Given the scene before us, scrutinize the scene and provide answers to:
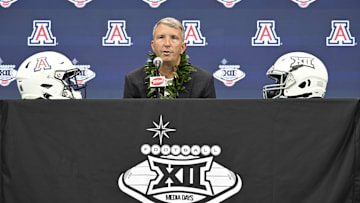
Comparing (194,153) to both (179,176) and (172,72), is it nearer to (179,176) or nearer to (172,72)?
(179,176)

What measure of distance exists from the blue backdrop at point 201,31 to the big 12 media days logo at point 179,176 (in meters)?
2.08

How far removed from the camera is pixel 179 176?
1.90 meters

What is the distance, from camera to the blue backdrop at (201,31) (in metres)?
3.88

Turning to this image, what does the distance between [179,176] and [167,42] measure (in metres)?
0.98

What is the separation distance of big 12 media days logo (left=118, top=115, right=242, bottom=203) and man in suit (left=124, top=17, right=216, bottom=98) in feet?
2.16

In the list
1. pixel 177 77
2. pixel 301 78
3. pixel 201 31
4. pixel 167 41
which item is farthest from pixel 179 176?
pixel 201 31

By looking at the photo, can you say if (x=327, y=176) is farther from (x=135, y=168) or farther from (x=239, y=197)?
(x=135, y=168)

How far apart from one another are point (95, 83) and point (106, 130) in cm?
207

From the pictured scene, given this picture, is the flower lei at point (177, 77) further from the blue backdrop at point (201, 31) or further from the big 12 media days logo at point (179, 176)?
the blue backdrop at point (201, 31)

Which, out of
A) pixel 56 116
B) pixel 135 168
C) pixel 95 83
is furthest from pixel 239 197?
pixel 95 83

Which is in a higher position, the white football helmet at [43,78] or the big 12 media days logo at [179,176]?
the white football helmet at [43,78]

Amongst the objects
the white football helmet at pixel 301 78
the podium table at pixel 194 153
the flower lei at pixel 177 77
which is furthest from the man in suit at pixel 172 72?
the podium table at pixel 194 153

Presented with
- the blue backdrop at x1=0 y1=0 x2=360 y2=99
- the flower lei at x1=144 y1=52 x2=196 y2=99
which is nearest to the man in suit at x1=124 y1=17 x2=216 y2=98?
the flower lei at x1=144 y1=52 x2=196 y2=99

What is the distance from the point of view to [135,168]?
6.27 ft
